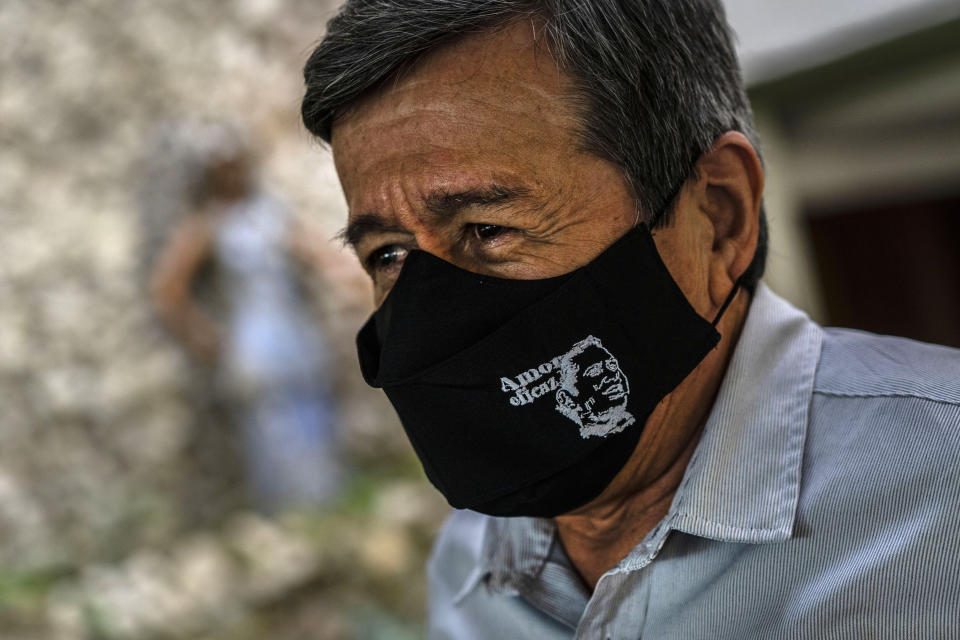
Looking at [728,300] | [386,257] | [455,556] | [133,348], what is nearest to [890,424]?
[728,300]

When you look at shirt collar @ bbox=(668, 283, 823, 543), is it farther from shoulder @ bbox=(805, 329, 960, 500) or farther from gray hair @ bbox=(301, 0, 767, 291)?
gray hair @ bbox=(301, 0, 767, 291)

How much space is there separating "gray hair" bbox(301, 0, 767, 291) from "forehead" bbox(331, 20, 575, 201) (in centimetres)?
2

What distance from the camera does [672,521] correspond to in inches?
43.5

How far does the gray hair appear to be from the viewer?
1.14 metres

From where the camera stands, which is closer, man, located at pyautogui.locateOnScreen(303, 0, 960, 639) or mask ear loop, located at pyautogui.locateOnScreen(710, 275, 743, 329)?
man, located at pyautogui.locateOnScreen(303, 0, 960, 639)

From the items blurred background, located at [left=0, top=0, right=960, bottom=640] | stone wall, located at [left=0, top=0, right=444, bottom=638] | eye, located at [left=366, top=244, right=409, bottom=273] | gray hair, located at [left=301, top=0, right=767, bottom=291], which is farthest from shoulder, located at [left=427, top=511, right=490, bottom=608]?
stone wall, located at [left=0, top=0, right=444, bottom=638]

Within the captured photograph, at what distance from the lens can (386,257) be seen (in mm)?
1313

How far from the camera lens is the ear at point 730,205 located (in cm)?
122

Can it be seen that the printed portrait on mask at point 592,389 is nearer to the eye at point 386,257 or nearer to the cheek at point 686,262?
the cheek at point 686,262

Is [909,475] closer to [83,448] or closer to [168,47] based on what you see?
[83,448]

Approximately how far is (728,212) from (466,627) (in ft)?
2.81

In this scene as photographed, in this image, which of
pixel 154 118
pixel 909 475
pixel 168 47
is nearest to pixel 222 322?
pixel 154 118

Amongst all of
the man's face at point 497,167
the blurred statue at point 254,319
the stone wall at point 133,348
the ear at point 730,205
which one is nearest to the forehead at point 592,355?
the man's face at point 497,167

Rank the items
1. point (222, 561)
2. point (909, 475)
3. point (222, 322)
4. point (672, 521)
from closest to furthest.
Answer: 1. point (909, 475)
2. point (672, 521)
3. point (222, 561)
4. point (222, 322)
